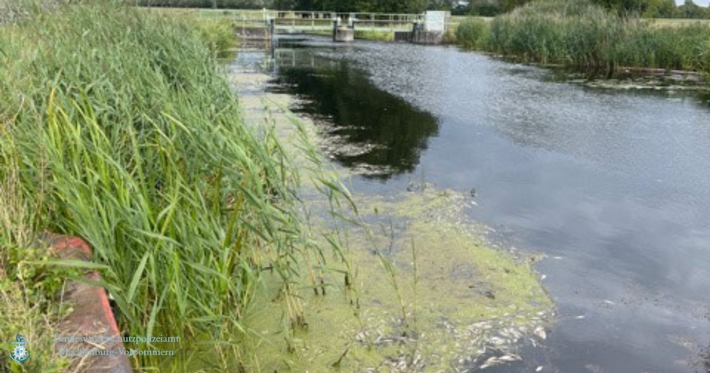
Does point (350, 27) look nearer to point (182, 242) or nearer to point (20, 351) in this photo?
point (182, 242)

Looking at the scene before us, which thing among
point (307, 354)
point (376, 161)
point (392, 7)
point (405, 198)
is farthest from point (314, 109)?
point (392, 7)

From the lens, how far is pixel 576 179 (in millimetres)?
6012

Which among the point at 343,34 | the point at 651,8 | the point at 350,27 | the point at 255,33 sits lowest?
the point at 255,33

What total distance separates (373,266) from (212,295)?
1486 millimetres

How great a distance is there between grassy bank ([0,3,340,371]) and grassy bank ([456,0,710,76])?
13.7m

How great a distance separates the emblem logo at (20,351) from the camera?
64.3 inches

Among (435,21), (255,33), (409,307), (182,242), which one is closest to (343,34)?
(435,21)

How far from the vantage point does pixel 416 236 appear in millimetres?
4324

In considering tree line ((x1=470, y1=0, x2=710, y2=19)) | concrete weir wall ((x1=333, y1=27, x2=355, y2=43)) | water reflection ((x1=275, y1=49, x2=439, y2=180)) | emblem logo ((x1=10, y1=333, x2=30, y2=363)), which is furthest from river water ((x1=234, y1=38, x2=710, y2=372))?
tree line ((x1=470, y1=0, x2=710, y2=19))

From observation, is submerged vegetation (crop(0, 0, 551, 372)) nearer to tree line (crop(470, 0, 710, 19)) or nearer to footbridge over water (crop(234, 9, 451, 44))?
footbridge over water (crop(234, 9, 451, 44))

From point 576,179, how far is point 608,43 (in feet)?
36.6

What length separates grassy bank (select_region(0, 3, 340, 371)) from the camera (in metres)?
2.26

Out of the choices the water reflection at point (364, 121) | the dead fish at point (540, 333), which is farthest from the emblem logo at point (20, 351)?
the water reflection at point (364, 121)

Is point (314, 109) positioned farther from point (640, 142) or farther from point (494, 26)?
point (494, 26)
